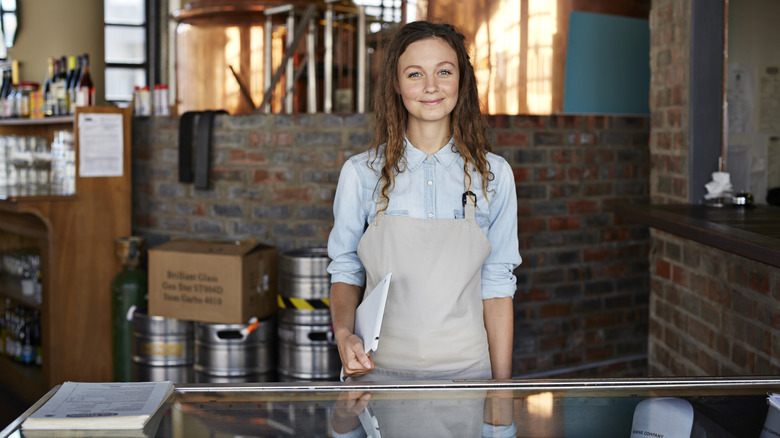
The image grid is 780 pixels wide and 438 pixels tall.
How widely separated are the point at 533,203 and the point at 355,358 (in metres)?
2.76

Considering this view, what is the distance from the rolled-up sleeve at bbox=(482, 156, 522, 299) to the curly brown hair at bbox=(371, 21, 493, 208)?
41 millimetres

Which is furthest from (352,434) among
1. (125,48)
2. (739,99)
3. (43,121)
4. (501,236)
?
(125,48)

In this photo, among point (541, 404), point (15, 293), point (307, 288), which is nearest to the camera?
point (541, 404)

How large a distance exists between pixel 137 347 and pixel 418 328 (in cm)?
252

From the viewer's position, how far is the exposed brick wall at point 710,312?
258 centimetres

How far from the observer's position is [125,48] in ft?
35.9

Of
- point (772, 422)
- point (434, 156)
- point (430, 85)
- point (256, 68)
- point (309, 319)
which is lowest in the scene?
point (309, 319)

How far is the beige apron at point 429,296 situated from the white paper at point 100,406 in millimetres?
538

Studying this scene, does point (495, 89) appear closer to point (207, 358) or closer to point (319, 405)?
point (207, 358)

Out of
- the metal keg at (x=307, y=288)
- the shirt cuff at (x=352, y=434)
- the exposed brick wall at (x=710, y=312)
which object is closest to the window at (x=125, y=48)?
the metal keg at (x=307, y=288)

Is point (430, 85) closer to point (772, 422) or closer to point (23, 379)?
point (772, 422)

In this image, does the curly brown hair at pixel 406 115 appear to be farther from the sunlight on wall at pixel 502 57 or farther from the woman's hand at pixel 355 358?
the sunlight on wall at pixel 502 57

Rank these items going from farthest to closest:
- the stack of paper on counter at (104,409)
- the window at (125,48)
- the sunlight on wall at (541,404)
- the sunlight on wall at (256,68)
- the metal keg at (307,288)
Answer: the window at (125,48) < the sunlight on wall at (256,68) < the metal keg at (307,288) < the sunlight on wall at (541,404) < the stack of paper on counter at (104,409)

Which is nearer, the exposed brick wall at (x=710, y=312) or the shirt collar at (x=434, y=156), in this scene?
the shirt collar at (x=434, y=156)
